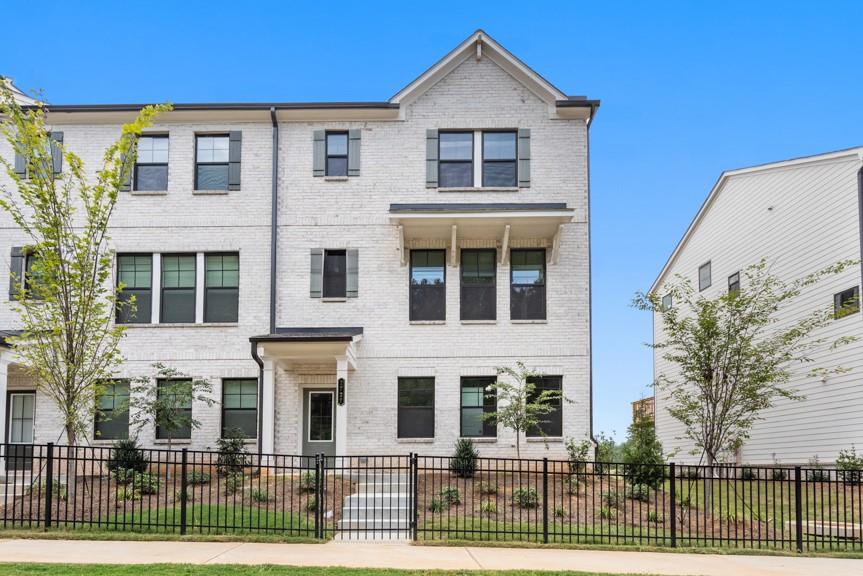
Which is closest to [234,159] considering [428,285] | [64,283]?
[428,285]

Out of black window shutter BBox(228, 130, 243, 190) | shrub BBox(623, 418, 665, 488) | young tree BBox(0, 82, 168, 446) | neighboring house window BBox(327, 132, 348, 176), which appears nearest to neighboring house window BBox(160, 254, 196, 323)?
black window shutter BBox(228, 130, 243, 190)

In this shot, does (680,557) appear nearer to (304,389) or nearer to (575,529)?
(575,529)

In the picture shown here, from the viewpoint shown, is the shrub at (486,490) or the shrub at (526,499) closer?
the shrub at (526,499)

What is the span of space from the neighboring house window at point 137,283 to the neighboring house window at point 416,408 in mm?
6631

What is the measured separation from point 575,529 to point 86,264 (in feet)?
32.4

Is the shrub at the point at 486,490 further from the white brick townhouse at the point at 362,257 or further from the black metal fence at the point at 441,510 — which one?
the white brick townhouse at the point at 362,257

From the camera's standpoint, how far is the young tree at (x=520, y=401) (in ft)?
65.3

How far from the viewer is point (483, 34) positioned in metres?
22.3

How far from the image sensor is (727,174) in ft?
93.6

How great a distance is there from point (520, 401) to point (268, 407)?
225 inches

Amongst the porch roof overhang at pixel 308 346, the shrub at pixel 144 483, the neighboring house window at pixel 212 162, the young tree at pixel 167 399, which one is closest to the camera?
the shrub at pixel 144 483

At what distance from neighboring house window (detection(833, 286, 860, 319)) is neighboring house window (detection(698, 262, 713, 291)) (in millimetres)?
7676

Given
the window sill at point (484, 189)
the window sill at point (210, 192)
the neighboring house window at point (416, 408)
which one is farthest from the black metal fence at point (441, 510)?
the window sill at point (484, 189)

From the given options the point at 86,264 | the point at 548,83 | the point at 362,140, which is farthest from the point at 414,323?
the point at 86,264
